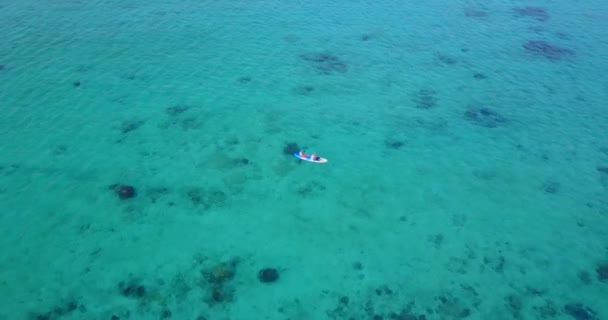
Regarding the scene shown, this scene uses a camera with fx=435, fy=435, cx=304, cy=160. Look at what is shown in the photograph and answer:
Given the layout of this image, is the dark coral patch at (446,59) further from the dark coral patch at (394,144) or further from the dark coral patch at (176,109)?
the dark coral patch at (176,109)

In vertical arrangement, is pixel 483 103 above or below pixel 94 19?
below

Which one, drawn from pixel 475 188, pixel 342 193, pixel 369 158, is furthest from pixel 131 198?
pixel 475 188

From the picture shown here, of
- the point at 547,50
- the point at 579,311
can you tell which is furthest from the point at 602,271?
the point at 547,50

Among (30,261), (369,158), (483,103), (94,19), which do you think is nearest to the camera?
(30,261)

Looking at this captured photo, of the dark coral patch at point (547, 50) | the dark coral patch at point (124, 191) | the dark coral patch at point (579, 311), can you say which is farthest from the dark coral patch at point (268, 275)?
the dark coral patch at point (547, 50)

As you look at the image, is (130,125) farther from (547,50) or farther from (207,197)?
(547,50)

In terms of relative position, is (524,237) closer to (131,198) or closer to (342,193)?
(342,193)
